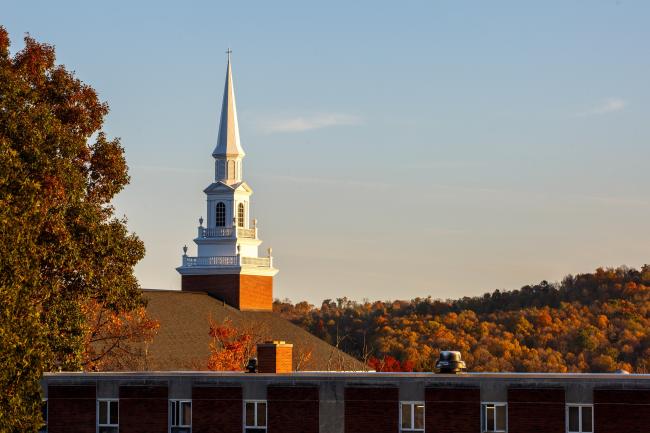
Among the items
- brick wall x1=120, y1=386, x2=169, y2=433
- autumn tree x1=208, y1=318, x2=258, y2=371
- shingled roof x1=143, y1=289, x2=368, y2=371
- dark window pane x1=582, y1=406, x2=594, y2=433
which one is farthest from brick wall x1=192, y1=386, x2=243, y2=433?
autumn tree x1=208, y1=318, x2=258, y2=371

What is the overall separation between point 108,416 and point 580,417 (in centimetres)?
1904

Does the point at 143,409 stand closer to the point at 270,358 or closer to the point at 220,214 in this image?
the point at 270,358

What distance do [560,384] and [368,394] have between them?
7.38 metres

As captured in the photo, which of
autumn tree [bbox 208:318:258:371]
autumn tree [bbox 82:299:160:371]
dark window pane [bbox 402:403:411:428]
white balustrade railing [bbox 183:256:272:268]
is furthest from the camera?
white balustrade railing [bbox 183:256:272:268]

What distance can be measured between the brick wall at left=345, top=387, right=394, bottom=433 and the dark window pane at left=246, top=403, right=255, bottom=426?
3.85 meters

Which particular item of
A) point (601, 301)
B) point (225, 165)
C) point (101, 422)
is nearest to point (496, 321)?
point (601, 301)

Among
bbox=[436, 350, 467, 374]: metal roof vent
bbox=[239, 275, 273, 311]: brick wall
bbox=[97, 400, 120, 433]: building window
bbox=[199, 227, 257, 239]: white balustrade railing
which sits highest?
bbox=[199, 227, 257, 239]: white balustrade railing

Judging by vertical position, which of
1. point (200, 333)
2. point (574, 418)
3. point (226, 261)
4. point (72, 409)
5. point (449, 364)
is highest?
point (226, 261)

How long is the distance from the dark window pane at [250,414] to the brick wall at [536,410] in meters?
10.1

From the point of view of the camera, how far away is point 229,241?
129 metres

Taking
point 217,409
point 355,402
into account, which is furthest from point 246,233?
point 355,402

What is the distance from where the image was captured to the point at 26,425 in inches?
2250

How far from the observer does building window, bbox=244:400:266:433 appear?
5709 centimetres

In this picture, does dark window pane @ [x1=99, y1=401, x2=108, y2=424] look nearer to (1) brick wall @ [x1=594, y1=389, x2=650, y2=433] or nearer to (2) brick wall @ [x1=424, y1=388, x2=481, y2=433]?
(2) brick wall @ [x1=424, y1=388, x2=481, y2=433]
